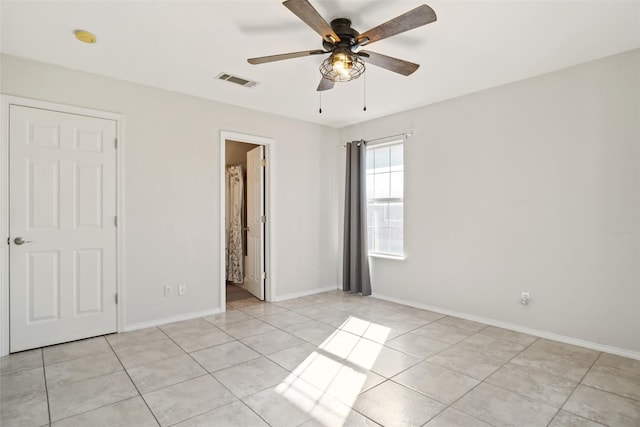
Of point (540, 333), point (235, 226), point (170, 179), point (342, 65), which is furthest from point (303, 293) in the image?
point (342, 65)

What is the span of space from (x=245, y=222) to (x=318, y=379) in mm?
3500

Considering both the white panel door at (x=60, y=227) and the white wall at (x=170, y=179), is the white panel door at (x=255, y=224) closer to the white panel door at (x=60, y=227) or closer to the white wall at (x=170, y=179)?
the white wall at (x=170, y=179)

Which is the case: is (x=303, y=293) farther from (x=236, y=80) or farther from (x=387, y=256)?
(x=236, y=80)

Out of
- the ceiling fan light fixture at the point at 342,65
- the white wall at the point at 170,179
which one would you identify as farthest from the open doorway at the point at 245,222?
the ceiling fan light fixture at the point at 342,65

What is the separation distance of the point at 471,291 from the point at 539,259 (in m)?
0.80

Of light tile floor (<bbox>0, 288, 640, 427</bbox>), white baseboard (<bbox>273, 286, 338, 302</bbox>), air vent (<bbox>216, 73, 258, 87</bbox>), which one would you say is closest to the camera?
light tile floor (<bbox>0, 288, 640, 427</bbox>)

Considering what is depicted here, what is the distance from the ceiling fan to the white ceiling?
0.17 m

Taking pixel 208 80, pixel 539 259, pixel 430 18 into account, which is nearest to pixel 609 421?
pixel 539 259

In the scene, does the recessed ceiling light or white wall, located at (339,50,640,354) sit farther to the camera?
white wall, located at (339,50,640,354)

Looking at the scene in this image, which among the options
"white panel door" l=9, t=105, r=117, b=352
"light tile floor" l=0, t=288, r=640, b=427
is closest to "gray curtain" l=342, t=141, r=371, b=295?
"light tile floor" l=0, t=288, r=640, b=427

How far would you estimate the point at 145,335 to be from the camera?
3379 millimetres

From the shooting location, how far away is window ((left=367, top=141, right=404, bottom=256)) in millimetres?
4652

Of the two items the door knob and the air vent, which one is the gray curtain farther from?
the door knob

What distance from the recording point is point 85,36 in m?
2.60
